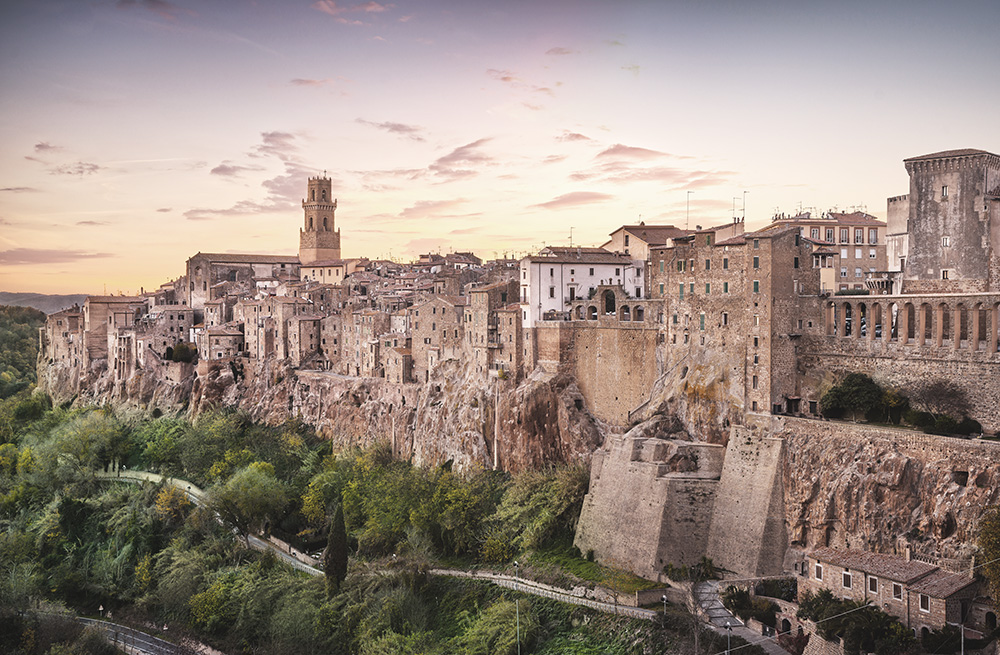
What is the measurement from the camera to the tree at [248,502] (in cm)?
4719

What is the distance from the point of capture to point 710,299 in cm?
3534

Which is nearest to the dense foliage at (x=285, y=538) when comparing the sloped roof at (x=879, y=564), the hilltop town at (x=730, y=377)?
the hilltop town at (x=730, y=377)

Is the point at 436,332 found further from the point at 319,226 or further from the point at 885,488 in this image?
the point at 319,226

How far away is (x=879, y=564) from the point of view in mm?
25375

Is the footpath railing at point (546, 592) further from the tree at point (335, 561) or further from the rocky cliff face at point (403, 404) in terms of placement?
the rocky cliff face at point (403, 404)

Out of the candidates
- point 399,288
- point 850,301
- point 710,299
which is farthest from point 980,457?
point 399,288

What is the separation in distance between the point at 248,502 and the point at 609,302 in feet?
74.8

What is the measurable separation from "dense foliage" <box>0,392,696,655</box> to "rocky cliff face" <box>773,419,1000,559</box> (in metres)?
6.59

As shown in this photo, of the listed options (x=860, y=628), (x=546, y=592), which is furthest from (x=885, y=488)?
(x=546, y=592)

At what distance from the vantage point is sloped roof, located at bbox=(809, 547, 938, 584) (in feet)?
79.8

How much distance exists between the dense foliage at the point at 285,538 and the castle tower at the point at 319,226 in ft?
114

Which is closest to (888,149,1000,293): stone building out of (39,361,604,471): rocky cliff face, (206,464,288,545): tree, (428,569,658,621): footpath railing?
(39,361,604,471): rocky cliff face

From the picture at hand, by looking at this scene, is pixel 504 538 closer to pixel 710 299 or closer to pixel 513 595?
pixel 513 595

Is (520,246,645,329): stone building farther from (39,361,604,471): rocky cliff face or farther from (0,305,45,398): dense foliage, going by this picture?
(0,305,45,398): dense foliage
